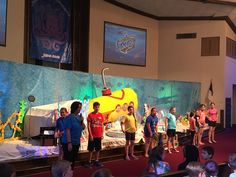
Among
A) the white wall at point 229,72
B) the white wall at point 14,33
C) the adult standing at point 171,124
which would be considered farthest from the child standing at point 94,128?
the white wall at point 229,72

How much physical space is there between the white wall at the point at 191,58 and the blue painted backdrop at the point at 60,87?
3043 millimetres

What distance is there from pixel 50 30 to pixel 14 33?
1.51 meters

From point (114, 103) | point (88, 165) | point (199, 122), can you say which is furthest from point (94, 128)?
point (199, 122)

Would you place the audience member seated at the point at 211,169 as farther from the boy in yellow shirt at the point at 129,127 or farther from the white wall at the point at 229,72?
the white wall at the point at 229,72

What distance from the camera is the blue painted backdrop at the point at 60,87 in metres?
8.88

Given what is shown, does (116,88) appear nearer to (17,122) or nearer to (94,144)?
(17,122)

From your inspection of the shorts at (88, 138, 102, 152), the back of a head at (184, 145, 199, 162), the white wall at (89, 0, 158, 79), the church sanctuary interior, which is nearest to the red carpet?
the church sanctuary interior

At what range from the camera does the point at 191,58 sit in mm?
18562

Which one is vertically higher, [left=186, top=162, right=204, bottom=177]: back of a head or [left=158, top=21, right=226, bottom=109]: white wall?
[left=158, top=21, right=226, bottom=109]: white wall

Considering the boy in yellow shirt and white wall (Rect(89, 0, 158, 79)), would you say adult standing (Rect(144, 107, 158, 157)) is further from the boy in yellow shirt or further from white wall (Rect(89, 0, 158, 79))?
white wall (Rect(89, 0, 158, 79))

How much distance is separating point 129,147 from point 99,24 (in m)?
7.62

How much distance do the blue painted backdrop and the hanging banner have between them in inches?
100

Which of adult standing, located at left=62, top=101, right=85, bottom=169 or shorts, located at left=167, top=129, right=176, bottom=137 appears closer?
adult standing, located at left=62, top=101, right=85, bottom=169

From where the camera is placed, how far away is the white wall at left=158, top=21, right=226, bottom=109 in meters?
17.9
